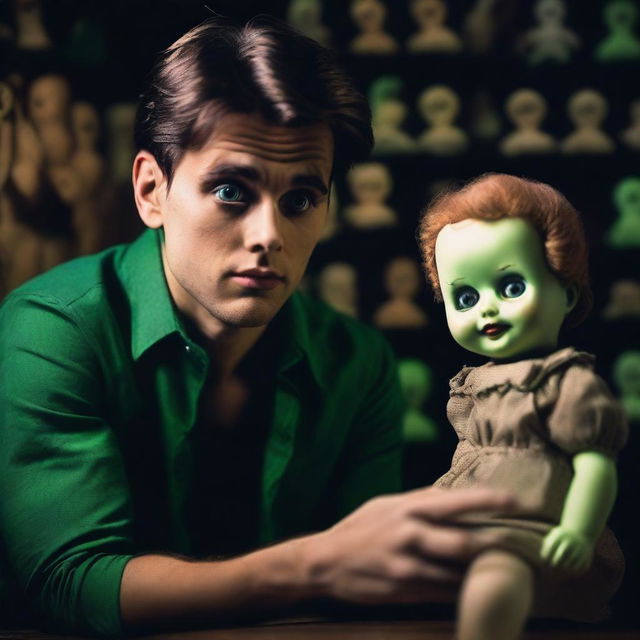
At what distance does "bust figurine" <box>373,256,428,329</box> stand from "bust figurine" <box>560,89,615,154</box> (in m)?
0.55

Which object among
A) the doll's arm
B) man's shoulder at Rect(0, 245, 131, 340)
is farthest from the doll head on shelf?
man's shoulder at Rect(0, 245, 131, 340)

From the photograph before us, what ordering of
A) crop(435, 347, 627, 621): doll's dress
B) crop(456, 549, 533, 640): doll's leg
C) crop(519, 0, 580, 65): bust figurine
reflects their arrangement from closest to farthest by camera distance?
crop(456, 549, 533, 640): doll's leg → crop(435, 347, 627, 621): doll's dress → crop(519, 0, 580, 65): bust figurine

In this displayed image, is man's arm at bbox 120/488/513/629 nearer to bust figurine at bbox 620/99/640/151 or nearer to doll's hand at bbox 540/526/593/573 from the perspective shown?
doll's hand at bbox 540/526/593/573

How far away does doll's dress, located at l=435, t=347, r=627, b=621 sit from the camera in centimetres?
95

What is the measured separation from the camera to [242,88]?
1262 mm

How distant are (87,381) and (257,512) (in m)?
0.35

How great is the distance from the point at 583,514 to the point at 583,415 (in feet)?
0.33

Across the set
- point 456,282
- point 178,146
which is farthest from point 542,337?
point 178,146

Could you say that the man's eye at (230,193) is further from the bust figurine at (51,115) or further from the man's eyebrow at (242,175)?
the bust figurine at (51,115)

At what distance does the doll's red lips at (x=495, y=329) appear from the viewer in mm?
1016

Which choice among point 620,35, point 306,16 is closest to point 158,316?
point 306,16

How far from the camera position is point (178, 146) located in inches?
51.0

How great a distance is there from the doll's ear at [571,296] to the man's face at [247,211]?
38cm

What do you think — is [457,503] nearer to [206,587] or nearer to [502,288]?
[502,288]
